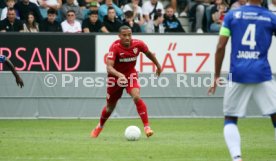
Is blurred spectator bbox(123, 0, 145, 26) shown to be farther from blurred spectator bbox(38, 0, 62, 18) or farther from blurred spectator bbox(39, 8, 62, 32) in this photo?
blurred spectator bbox(39, 8, 62, 32)

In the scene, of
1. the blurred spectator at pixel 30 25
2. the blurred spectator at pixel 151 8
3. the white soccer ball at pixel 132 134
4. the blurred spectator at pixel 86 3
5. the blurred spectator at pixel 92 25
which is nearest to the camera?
the white soccer ball at pixel 132 134

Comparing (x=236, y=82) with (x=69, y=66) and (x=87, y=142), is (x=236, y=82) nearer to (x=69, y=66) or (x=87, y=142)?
(x=87, y=142)

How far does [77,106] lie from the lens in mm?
22312

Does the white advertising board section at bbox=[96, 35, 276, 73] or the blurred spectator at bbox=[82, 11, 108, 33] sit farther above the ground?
the blurred spectator at bbox=[82, 11, 108, 33]

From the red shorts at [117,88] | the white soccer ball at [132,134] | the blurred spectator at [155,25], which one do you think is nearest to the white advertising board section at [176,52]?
the blurred spectator at [155,25]

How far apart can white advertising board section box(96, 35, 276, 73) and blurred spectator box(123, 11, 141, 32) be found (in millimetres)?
Result: 601

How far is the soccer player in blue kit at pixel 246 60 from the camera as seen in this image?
10375 millimetres

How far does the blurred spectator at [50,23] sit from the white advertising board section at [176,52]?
4.11ft

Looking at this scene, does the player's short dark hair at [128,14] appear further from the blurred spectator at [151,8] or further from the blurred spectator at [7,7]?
the blurred spectator at [7,7]

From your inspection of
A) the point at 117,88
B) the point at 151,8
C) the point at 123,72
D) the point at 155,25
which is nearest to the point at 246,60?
the point at 117,88

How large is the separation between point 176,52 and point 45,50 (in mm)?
3721

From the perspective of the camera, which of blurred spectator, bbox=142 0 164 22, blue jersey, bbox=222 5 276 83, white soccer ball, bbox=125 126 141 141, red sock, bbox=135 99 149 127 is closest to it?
blue jersey, bbox=222 5 276 83

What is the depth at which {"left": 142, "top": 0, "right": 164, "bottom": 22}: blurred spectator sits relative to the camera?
25122mm

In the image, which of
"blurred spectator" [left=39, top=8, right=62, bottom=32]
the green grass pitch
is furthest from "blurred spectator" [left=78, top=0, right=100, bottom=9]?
the green grass pitch
